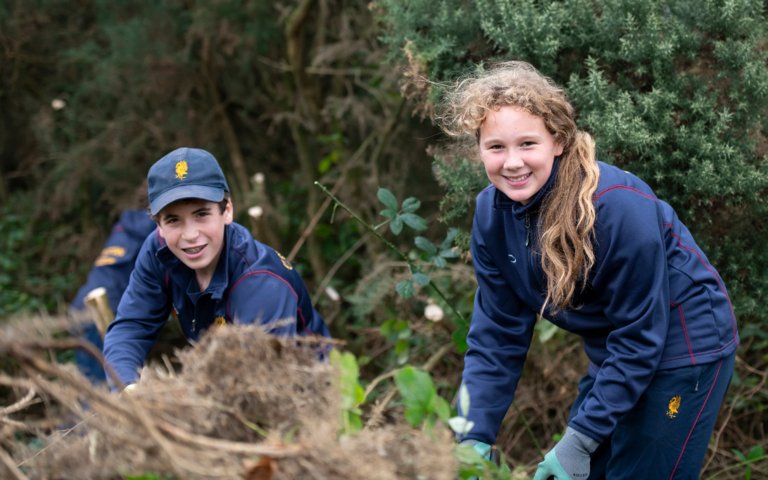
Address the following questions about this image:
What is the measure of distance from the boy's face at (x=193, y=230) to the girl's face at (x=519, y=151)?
1018mm

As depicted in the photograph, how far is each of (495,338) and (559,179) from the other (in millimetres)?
580

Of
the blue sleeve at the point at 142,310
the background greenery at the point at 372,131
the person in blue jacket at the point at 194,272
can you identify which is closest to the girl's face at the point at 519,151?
the background greenery at the point at 372,131

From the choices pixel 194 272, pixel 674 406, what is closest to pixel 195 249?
pixel 194 272

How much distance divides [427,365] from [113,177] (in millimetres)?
4197

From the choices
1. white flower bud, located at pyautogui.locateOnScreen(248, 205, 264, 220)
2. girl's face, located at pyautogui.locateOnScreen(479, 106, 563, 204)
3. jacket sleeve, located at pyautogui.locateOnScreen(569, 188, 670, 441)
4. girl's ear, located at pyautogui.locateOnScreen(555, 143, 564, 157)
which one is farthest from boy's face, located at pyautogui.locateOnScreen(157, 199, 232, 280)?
white flower bud, located at pyautogui.locateOnScreen(248, 205, 264, 220)

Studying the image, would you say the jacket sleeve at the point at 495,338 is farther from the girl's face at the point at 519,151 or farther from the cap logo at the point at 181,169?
the cap logo at the point at 181,169

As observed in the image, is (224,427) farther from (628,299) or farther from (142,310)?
(142,310)

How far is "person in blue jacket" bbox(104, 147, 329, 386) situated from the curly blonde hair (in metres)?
0.87

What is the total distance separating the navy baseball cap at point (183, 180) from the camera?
3006 millimetres

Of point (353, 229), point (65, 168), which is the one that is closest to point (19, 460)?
point (353, 229)

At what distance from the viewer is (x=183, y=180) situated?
3.03 meters

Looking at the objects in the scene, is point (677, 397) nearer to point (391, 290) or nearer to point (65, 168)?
point (391, 290)

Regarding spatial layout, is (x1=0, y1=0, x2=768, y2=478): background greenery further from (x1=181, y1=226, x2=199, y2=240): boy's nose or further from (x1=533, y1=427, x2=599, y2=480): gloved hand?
(x1=533, y1=427, x2=599, y2=480): gloved hand

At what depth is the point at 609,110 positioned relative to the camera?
10.2 feet
